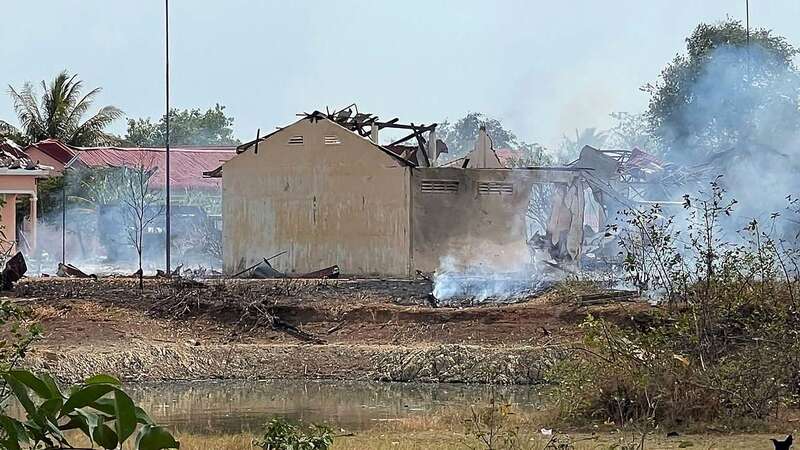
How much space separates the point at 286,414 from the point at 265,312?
716cm

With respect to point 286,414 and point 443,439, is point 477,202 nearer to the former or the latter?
point 286,414

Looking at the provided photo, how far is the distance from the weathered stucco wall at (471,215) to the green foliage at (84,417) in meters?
25.8

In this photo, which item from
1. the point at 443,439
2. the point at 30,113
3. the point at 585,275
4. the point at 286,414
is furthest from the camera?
the point at 30,113

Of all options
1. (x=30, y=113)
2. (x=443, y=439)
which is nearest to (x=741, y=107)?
(x=443, y=439)

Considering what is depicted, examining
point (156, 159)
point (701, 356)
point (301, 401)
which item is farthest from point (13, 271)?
point (156, 159)

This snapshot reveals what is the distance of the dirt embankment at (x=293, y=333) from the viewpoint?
21188mm

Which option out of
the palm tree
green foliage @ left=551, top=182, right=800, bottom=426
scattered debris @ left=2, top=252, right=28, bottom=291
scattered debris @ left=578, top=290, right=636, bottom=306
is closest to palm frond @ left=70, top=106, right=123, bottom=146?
the palm tree

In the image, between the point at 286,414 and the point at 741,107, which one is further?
the point at 741,107

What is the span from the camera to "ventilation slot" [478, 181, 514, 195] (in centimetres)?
3194

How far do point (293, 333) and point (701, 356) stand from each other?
38.6ft

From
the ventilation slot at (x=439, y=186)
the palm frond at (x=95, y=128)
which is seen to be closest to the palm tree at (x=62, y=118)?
the palm frond at (x=95, y=128)

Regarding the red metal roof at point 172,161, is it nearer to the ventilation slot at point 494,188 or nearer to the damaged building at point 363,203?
the damaged building at point 363,203

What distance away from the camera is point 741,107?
3788 cm

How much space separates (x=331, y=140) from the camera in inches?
1283
